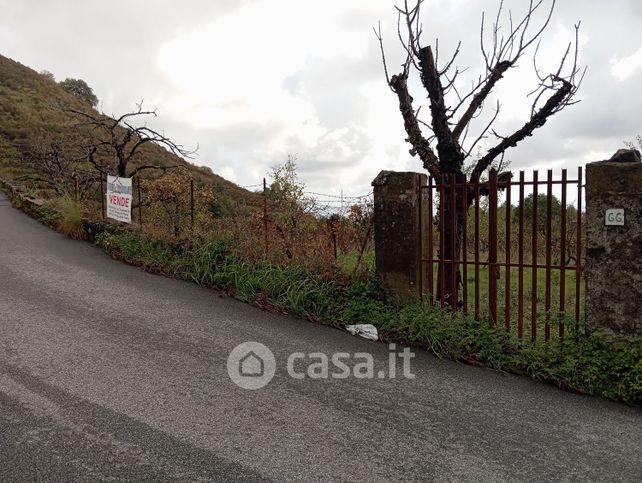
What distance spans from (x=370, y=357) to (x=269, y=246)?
330 cm

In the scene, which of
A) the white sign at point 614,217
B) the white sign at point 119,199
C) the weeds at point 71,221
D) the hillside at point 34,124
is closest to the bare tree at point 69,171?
the weeds at point 71,221

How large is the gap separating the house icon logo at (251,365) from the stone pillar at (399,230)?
6.51ft

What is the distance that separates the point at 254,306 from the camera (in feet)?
23.9

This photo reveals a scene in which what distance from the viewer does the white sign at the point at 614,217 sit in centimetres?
544

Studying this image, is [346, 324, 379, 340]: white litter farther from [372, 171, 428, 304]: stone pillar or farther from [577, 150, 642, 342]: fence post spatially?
[577, 150, 642, 342]: fence post

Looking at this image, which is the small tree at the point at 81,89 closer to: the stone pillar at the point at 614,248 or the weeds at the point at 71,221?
the weeds at the point at 71,221

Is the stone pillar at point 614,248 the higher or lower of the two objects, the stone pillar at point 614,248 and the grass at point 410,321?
the higher

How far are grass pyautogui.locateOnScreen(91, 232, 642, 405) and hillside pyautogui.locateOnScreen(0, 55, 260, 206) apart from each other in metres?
17.2

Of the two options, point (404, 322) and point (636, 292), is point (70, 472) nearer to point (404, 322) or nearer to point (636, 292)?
point (404, 322)

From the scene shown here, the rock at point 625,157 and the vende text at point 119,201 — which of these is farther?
the vende text at point 119,201

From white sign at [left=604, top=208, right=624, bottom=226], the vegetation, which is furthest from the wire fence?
white sign at [left=604, top=208, right=624, bottom=226]

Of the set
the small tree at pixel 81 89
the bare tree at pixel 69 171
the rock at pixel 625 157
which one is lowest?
the rock at pixel 625 157

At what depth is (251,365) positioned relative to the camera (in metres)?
5.21

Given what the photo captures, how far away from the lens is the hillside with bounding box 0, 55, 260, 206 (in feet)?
101
